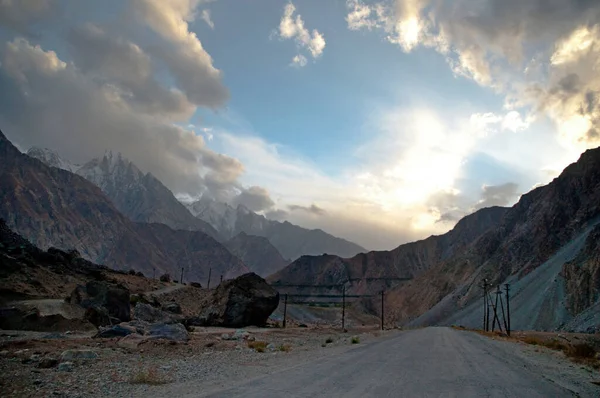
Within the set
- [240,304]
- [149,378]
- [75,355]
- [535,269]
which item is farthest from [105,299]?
[535,269]

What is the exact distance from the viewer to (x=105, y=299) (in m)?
31.0

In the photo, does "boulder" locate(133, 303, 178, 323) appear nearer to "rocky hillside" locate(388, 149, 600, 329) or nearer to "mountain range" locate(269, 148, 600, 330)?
"mountain range" locate(269, 148, 600, 330)

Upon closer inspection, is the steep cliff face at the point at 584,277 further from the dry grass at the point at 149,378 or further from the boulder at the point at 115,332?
the dry grass at the point at 149,378

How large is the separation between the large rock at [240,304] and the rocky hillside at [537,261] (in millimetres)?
52946

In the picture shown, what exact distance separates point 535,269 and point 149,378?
4209 inches

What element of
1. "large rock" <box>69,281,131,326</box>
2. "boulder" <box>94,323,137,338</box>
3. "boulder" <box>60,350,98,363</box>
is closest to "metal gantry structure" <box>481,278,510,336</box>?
"large rock" <box>69,281,131,326</box>

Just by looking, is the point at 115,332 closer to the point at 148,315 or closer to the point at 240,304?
the point at 148,315

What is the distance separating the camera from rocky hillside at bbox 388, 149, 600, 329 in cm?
7644

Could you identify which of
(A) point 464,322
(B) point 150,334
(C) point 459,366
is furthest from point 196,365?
(A) point 464,322

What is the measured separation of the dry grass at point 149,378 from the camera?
1061 cm

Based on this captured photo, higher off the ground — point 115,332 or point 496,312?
point 496,312

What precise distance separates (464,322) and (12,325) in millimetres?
98112

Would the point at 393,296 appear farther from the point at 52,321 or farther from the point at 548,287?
the point at 52,321

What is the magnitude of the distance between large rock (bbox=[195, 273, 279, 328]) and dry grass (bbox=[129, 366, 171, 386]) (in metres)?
33.9
